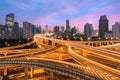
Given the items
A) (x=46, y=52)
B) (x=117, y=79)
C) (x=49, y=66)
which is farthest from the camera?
(x=46, y=52)

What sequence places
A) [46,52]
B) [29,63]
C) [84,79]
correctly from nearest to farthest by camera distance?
[84,79] → [29,63] → [46,52]

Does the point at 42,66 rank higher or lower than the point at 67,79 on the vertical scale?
higher

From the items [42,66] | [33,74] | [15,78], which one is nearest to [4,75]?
[15,78]

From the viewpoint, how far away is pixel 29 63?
52.9m

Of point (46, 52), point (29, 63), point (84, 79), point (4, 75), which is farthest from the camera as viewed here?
point (46, 52)

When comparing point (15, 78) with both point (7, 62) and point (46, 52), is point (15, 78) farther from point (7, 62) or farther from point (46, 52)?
point (46, 52)

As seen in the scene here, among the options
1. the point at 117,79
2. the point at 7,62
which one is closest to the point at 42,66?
the point at 7,62

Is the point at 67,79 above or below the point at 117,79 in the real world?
below

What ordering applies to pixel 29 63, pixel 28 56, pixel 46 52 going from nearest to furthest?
pixel 29 63 → pixel 28 56 → pixel 46 52

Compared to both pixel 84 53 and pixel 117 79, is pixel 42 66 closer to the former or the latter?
pixel 117 79

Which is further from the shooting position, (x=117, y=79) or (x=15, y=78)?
(x=15, y=78)

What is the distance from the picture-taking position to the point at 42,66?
165ft

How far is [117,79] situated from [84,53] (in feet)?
156

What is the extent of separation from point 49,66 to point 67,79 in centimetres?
1288
